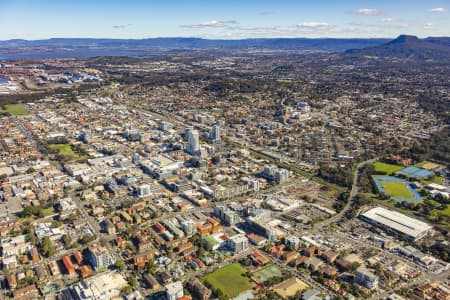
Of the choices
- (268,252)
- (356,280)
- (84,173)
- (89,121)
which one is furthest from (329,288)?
(89,121)

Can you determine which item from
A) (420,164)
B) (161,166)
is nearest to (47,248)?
(161,166)

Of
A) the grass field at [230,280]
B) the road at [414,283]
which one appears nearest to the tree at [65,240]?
the grass field at [230,280]

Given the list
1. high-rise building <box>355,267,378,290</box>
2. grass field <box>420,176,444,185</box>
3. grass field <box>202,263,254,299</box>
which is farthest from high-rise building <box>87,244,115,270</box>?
grass field <box>420,176,444,185</box>

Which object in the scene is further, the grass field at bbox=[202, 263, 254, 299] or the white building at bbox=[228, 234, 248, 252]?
the white building at bbox=[228, 234, 248, 252]

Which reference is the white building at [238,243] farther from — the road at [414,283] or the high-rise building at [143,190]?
the high-rise building at [143,190]

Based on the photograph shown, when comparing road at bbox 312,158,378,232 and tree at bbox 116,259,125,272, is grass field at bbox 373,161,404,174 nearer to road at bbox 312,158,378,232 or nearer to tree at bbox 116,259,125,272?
road at bbox 312,158,378,232

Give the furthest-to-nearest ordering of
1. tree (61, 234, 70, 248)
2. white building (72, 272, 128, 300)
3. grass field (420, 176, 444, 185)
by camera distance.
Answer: grass field (420, 176, 444, 185)
tree (61, 234, 70, 248)
white building (72, 272, 128, 300)
